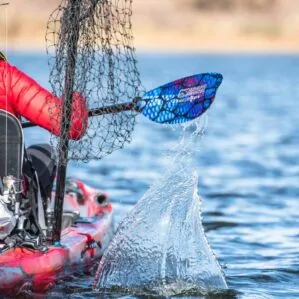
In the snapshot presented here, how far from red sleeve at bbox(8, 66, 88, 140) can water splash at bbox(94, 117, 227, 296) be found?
953 millimetres

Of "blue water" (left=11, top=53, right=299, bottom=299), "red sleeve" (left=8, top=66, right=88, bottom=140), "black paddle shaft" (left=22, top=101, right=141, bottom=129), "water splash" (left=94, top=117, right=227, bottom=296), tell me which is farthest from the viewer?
"blue water" (left=11, top=53, right=299, bottom=299)

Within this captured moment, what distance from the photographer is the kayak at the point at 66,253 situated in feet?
28.0

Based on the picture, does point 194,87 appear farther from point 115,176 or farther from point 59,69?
point 115,176

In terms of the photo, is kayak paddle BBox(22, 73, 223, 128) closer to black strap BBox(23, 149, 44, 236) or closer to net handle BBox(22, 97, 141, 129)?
net handle BBox(22, 97, 141, 129)

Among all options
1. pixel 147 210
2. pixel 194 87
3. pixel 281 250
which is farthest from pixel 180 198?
pixel 281 250

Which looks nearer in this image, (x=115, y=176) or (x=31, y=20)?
(x=115, y=176)

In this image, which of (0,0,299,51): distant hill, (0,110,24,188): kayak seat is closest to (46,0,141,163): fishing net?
(0,110,24,188): kayak seat

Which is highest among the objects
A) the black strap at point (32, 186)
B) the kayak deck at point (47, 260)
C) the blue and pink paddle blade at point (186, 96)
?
the blue and pink paddle blade at point (186, 96)

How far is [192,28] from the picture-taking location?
88188 millimetres

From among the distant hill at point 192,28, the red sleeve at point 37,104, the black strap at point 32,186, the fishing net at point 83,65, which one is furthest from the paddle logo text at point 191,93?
the distant hill at point 192,28

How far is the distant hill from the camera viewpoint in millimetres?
80125

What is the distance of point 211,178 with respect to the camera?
16703 mm

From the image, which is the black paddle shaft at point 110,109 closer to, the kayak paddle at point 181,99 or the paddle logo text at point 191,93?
the kayak paddle at point 181,99

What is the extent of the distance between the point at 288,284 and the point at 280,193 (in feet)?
18.3
